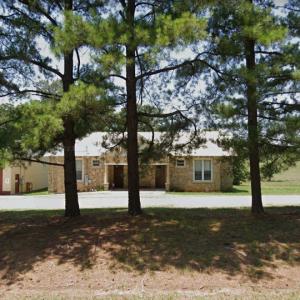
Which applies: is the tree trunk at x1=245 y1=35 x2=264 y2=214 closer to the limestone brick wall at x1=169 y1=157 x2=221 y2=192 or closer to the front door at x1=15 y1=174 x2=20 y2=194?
the limestone brick wall at x1=169 y1=157 x2=221 y2=192

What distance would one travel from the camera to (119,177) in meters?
32.1

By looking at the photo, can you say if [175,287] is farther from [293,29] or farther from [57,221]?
[293,29]

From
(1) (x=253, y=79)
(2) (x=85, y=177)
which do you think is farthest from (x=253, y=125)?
(2) (x=85, y=177)

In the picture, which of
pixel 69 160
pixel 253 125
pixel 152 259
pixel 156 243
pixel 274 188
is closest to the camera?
pixel 152 259

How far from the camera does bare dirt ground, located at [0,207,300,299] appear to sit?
6949 mm

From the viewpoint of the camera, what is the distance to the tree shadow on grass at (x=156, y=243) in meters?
8.01

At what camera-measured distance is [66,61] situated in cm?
1192

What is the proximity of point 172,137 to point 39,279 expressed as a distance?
6274 mm

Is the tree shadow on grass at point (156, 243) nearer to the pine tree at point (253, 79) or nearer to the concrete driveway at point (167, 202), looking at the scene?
the pine tree at point (253, 79)

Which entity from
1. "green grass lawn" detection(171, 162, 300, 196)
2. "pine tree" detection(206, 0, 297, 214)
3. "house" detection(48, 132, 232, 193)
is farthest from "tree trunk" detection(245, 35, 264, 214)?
"house" detection(48, 132, 232, 193)

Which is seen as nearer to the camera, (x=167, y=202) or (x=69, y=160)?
(x=69, y=160)

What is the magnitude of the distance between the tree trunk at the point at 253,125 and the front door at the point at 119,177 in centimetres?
2014

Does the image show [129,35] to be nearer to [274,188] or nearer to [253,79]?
[253,79]

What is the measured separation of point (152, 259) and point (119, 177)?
23.9 m
